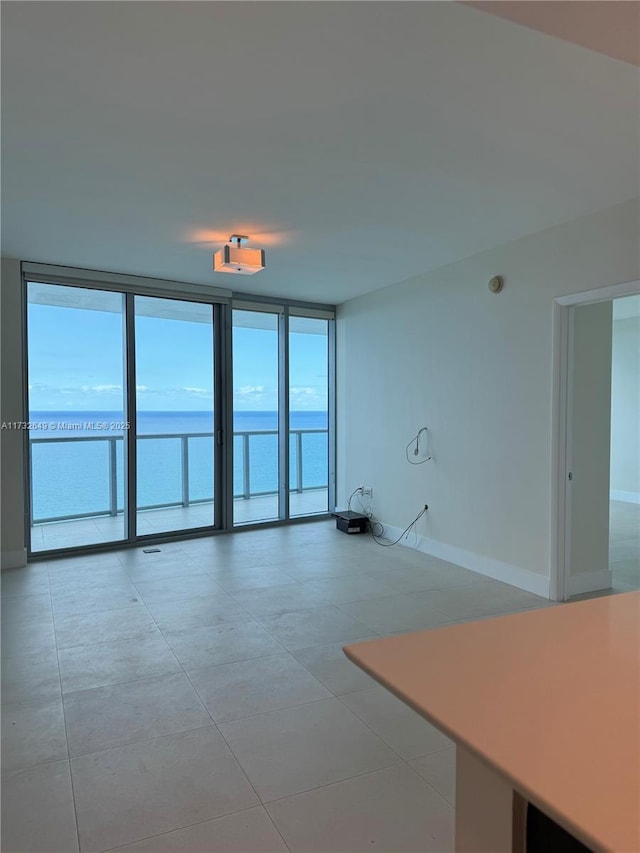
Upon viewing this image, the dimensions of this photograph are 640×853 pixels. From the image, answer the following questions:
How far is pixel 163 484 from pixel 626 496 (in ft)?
21.2

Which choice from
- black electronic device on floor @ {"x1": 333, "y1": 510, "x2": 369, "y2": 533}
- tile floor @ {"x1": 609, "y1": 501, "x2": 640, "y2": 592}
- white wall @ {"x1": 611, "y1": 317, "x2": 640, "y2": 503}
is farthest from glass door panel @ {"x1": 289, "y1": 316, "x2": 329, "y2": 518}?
white wall @ {"x1": 611, "y1": 317, "x2": 640, "y2": 503}

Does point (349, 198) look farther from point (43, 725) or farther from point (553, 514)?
point (43, 725)

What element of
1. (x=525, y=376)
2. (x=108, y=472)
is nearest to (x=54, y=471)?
(x=108, y=472)

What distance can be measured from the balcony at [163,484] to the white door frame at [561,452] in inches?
130

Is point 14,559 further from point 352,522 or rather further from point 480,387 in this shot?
point 480,387

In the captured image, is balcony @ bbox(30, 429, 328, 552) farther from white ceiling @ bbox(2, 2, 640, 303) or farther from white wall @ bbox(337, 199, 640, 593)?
white ceiling @ bbox(2, 2, 640, 303)

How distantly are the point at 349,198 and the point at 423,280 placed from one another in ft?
6.72

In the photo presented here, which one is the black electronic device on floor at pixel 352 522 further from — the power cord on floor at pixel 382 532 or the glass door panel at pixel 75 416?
the glass door panel at pixel 75 416

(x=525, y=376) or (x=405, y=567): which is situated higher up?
(x=525, y=376)

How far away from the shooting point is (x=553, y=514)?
3836 mm

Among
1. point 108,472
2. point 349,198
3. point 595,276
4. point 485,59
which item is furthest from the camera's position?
point 108,472

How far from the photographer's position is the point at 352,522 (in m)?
5.88

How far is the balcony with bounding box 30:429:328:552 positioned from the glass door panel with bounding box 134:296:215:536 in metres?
0.01

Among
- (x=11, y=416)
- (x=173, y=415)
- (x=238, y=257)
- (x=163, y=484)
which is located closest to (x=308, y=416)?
(x=173, y=415)
